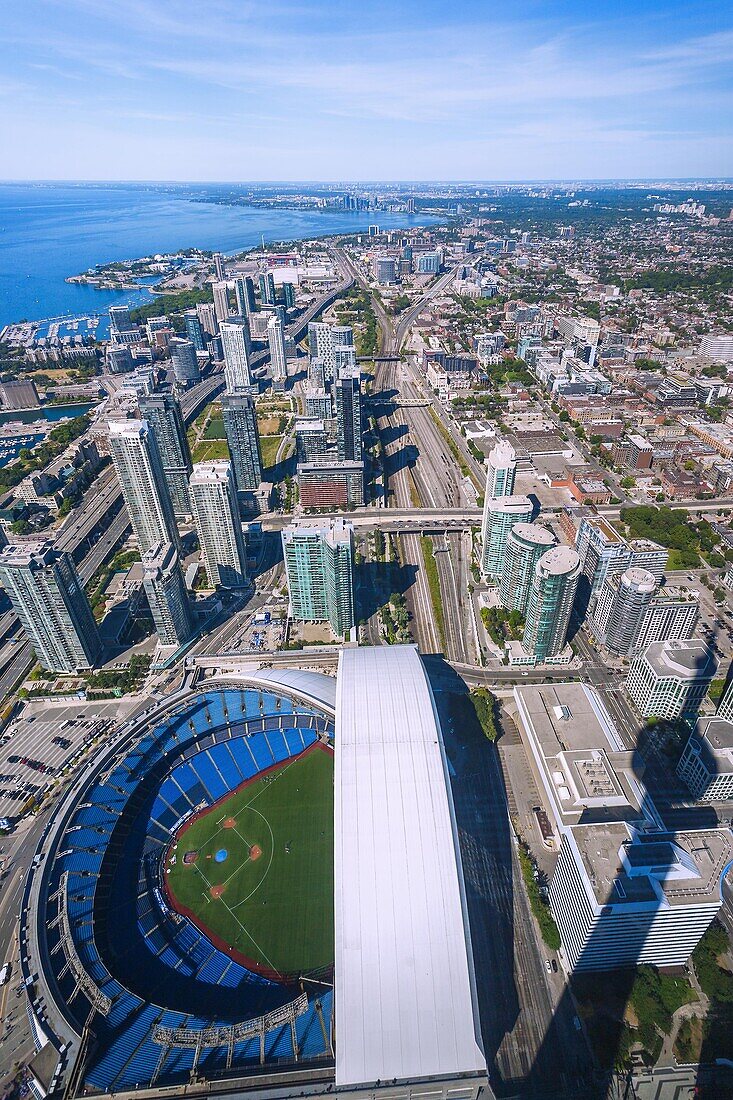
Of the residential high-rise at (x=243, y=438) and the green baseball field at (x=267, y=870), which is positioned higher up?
the residential high-rise at (x=243, y=438)

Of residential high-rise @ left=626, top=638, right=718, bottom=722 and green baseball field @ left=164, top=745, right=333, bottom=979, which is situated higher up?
residential high-rise @ left=626, top=638, right=718, bottom=722

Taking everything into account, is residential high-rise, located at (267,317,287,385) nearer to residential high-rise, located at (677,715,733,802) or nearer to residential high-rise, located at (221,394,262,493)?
residential high-rise, located at (221,394,262,493)

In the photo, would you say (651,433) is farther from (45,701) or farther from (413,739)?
(45,701)

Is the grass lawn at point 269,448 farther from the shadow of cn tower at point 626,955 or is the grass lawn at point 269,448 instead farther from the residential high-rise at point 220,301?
the shadow of cn tower at point 626,955

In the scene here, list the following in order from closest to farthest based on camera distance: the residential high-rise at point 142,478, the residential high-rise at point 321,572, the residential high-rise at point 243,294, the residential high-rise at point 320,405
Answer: the residential high-rise at point 321,572
the residential high-rise at point 142,478
the residential high-rise at point 320,405
the residential high-rise at point 243,294

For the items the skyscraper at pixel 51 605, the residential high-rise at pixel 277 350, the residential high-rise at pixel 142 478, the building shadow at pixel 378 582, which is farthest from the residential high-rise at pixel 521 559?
the residential high-rise at pixel 277 350

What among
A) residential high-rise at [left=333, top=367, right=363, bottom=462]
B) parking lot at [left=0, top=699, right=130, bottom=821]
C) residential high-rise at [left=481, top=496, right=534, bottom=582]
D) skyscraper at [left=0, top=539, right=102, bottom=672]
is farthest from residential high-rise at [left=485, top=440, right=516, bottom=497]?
parking lot at [left=0, top=699, right=130, bottom=821]

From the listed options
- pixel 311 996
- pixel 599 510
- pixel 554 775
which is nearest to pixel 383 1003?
pixel 311 996

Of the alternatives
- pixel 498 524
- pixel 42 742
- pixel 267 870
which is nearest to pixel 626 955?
pixel 267 870
